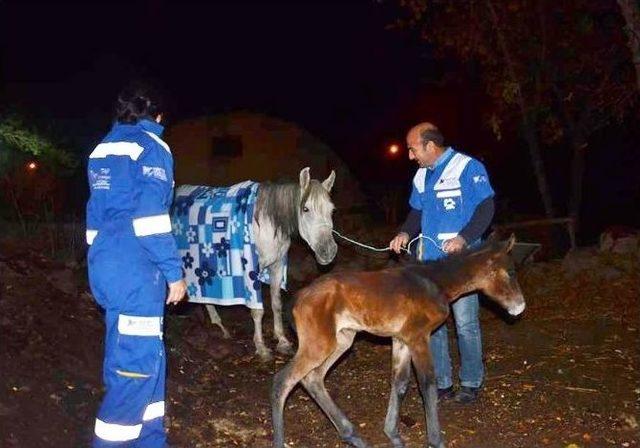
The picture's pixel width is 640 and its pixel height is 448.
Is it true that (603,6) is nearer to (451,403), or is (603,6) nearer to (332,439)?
(451,403)

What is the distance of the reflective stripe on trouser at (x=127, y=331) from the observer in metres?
3.84

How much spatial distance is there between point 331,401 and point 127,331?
62.9 inches

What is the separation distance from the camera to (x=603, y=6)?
13.0 metres

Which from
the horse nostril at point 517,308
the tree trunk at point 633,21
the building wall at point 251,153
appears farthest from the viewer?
the building wall at point 251,153

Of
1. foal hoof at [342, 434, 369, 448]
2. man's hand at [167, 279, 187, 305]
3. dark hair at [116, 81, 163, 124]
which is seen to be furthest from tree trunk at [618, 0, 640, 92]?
man's hand at [167, 279, 187, 305]

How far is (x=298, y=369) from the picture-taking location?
4527mm

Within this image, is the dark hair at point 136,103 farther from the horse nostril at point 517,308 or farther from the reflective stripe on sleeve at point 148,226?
the horse nostril at point 517,308

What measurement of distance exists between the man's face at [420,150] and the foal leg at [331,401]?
1484mm

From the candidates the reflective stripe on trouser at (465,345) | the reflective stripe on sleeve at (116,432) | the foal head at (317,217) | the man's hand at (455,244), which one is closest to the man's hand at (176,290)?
the reflective stripe on sleeve at (116,432)

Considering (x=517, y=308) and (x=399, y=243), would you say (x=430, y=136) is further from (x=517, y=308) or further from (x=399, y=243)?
(x=517, y=308)

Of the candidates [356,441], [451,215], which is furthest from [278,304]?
[356,441]

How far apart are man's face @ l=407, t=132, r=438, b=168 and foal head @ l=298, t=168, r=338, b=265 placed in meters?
1.78

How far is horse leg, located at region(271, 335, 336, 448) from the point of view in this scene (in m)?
4.47

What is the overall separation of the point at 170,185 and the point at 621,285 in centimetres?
744
